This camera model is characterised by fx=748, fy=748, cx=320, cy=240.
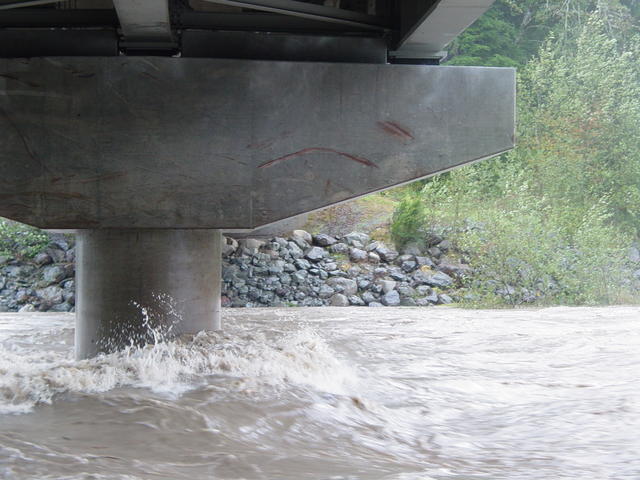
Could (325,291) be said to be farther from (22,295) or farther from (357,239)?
(22,295)

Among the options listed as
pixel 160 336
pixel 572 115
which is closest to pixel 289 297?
pixel 160 336

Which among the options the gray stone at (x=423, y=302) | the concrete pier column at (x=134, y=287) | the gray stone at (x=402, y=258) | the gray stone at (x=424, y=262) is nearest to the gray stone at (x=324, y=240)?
the gray stone at (x=402, y=258)

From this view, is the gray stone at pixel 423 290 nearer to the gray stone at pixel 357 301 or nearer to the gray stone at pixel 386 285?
the gray stone at pixel 386 285

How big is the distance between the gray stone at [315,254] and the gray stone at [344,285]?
125 cm

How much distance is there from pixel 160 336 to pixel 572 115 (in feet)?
83.4

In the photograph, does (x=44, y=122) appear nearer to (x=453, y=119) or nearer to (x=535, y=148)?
(x=453, y=119)

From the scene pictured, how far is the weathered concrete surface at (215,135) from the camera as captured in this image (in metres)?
7.22

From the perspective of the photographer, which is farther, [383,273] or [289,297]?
[383,273]

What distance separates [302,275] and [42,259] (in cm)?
756

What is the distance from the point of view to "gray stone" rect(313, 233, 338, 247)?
76.7 ft

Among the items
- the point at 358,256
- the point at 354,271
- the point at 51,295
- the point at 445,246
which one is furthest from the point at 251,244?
the point at 445,246

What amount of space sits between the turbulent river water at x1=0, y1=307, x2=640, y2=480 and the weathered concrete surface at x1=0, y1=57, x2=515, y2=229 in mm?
1480

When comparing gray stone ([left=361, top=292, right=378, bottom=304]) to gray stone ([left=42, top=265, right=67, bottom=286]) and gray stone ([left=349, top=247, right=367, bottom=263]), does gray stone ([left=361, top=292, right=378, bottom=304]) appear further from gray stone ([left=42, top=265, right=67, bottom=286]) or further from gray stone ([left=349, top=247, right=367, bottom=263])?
gray stone ([left=42, top=265, right=67, bottom=286])

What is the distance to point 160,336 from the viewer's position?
24.0 ft
